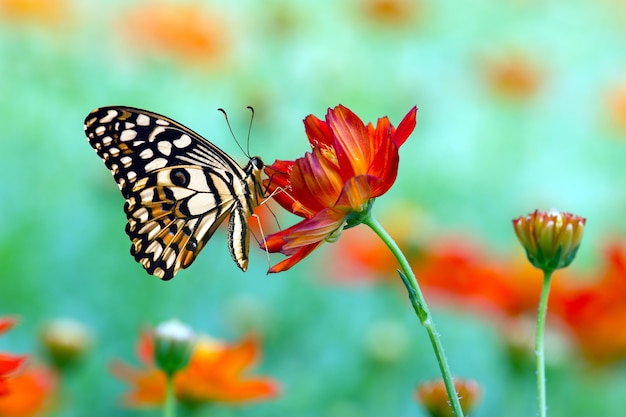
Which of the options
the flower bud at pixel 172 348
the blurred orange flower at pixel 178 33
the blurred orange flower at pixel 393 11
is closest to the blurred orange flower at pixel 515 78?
the blurred orange flower at pixel 393 11

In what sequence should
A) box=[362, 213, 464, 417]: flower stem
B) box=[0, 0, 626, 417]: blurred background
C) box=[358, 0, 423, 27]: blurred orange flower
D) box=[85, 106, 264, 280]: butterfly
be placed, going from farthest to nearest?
box=[358, 0, 423, 27]: blurred orange flower, box=[0, 0, 626, 417]: blurred background, box=[85, 106, 264, 280]: butterfly, box=[362, 213, 464, 417]: flower stem

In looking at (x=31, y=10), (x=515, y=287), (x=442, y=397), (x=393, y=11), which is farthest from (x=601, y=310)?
(x=31, y=10)

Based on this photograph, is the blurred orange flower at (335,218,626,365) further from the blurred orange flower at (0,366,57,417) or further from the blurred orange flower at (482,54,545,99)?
the blurred orange flower at (482,54,545,99)

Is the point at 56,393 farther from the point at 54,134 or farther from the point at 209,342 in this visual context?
the point at 54,134

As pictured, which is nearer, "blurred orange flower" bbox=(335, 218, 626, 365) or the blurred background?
"blurred orange flower" bbox=(335, 218, 626, 365)

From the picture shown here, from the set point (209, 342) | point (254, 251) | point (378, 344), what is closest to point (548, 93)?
point (254, 251)

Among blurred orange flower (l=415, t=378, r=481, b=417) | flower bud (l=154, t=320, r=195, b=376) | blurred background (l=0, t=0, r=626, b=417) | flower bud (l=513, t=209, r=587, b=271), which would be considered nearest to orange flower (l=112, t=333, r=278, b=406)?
blurred background (l=0, t=0, r=626, b=417)

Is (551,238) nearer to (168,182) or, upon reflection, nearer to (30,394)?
(168,182)

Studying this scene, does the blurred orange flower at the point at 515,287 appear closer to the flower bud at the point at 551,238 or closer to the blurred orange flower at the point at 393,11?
the flower bud at the point at 551,238
